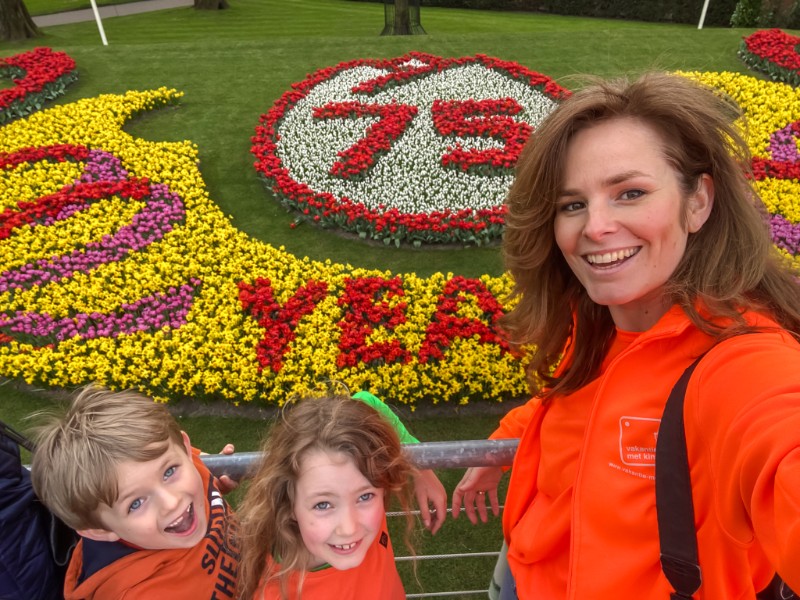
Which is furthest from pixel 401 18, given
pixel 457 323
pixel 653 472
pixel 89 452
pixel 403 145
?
pixel 653 472

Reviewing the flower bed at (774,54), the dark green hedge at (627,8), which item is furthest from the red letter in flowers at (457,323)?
the dark green hedge at (627,8)

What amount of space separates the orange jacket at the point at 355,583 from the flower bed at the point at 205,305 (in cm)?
197

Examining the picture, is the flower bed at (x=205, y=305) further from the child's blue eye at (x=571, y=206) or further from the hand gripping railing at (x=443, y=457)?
the child's blue eye at (x=571, y=206)

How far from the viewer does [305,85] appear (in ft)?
26.3

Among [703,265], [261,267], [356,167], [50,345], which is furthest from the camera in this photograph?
[356,167]

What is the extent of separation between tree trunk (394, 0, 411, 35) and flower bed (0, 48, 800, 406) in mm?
7367

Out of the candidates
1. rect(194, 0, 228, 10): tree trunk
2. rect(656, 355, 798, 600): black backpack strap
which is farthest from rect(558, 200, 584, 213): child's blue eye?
rect(194, 0, 228, 10): tree trunk

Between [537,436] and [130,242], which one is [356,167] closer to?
[130,242]

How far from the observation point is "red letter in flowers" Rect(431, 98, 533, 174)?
6.17 meters

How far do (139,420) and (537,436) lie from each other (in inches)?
49.0

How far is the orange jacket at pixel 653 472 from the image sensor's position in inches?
41.8

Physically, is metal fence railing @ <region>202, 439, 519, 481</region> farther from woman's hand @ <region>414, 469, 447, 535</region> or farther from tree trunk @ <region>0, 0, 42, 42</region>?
tree trunk @ <region>0, 0, 42, 42</region>

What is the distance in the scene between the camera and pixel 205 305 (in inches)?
180

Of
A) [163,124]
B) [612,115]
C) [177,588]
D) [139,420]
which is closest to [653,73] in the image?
[612,115]
